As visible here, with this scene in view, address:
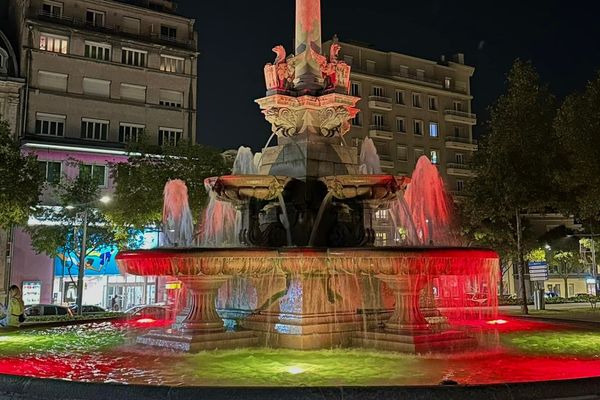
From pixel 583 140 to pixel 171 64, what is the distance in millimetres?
31048

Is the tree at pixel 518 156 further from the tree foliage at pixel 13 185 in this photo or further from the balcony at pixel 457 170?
the balcony at pixel 457 170

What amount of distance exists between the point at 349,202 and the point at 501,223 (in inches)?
954

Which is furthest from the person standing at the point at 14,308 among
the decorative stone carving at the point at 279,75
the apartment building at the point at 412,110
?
the apartment building at the point at 412,110

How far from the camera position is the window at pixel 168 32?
47.5 m

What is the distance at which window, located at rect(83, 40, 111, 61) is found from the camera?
43.9m

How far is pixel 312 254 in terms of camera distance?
35.6 ft

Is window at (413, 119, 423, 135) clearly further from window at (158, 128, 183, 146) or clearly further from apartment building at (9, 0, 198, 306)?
window at (158, 128, 183, 146)

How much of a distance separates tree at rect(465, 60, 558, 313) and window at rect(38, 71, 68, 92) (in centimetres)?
2815

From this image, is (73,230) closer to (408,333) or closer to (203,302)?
(203,302)

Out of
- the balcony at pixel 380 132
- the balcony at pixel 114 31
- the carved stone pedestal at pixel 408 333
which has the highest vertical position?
the balcony at pixel 114 31

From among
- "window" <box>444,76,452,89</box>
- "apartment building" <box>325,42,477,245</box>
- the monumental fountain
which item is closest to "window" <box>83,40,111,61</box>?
"apartment building" <box>325,42,477,245</box>

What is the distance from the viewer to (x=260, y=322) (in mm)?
12000

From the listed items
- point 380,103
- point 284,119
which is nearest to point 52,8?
point 380,103

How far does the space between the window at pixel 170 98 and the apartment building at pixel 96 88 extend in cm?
8
